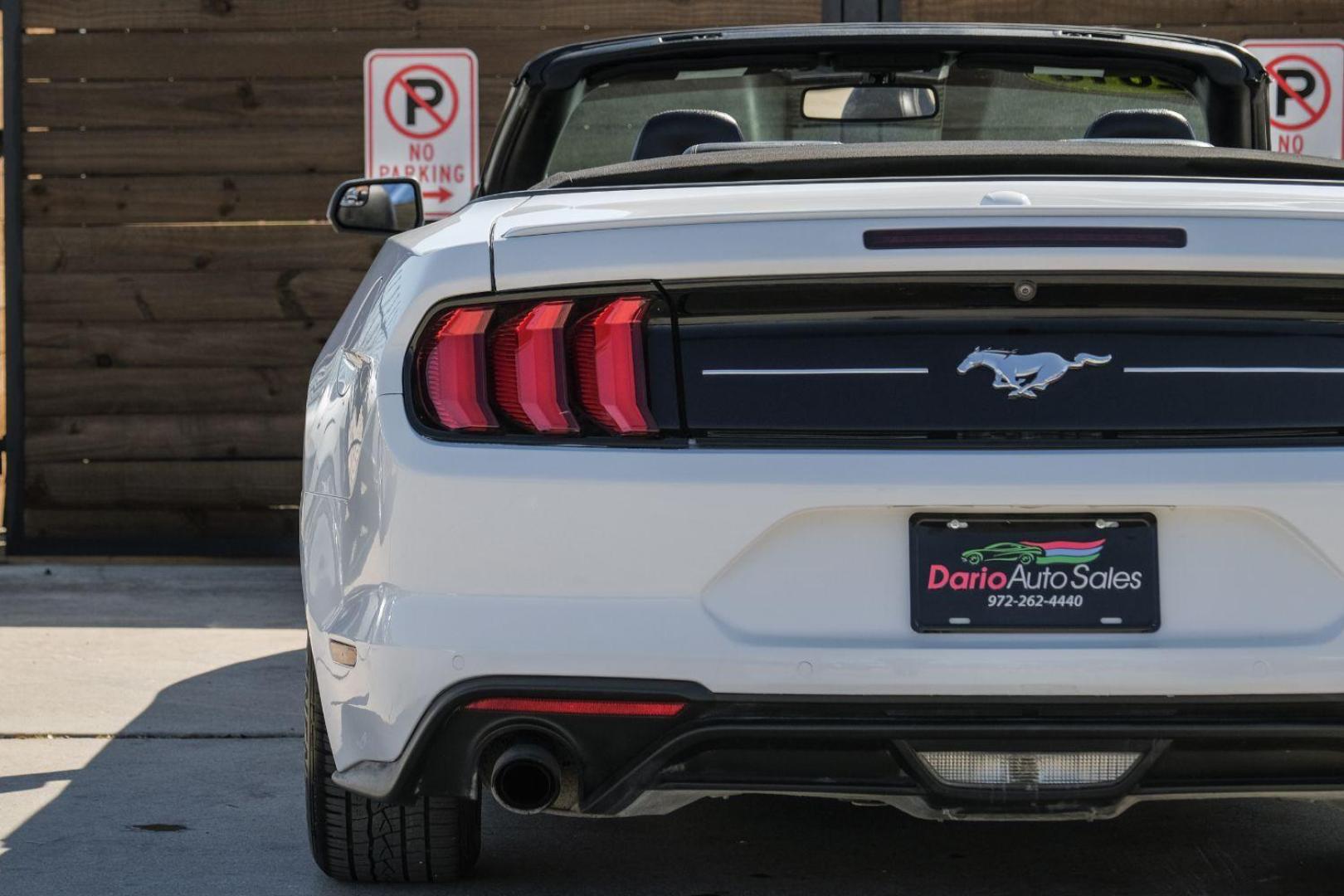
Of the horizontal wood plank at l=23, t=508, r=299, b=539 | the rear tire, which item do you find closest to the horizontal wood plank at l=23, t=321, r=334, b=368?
the horizontal wood plank at l=23, t=508, r=299, b=539

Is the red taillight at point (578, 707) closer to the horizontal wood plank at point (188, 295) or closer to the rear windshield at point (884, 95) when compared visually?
the rear windshield at point (884, 95)

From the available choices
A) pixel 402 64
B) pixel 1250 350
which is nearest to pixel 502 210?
pixel 1250 350

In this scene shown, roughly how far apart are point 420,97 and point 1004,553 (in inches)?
233

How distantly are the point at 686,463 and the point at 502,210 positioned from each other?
562 mm

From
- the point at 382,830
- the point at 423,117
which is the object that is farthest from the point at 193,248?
the point at 382,830

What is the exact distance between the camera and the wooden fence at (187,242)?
320 inches

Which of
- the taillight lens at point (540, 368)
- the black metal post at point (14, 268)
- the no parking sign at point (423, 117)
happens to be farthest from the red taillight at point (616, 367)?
the black metal post at point (14, 268)

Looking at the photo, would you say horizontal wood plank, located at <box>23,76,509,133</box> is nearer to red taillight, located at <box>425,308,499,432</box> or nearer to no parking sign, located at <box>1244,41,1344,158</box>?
no parking sign, located at <box>1244,41,1344,158</box>

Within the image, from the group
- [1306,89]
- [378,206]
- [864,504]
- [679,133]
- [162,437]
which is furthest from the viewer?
[162,437]

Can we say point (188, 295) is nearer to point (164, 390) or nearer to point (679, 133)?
point (164, 390)

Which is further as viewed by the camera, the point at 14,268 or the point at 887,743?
the point at 14,268

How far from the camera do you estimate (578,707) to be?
2.64 metres

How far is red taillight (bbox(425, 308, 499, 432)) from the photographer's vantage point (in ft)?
8.87

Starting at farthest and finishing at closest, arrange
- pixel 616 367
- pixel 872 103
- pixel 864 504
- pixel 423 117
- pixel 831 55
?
pixel 423 117, pixel 872 103, pixel 831 55, pixel 616 367, pixel 864 504
